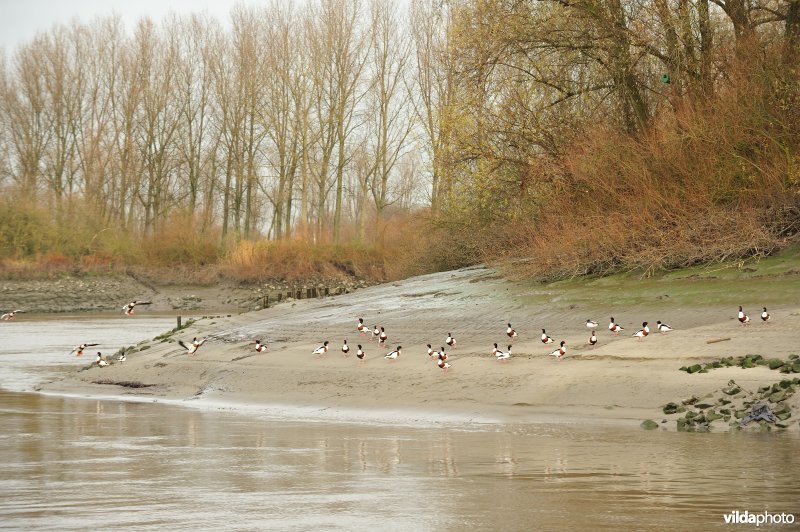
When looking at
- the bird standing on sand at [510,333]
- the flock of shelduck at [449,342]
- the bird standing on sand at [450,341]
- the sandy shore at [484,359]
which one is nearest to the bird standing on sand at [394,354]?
the flock of shelduck at [449,342]

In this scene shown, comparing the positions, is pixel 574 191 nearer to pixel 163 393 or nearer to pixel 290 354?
pixel 290 354

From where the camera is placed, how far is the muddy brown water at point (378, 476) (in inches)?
313

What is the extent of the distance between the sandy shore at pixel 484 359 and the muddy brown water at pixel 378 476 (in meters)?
1.37

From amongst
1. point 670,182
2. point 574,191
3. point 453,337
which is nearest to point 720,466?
point 453,337

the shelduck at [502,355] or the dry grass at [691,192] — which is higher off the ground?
the dry grass at [691,192]

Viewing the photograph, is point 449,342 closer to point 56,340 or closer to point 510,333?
point 510,333

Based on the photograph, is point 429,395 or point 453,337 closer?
point 429,395

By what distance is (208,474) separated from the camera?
1004 cm

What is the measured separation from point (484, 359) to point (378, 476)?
6.93m

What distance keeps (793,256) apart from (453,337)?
6.71m

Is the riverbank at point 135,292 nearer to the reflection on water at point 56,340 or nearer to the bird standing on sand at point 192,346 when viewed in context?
the reflection on water at point 56,340

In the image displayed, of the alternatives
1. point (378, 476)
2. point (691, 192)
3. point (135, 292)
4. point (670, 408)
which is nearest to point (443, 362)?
point (670, 408)

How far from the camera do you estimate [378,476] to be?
991 cm

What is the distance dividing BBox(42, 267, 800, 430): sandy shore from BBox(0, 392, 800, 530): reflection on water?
5.11 feet
